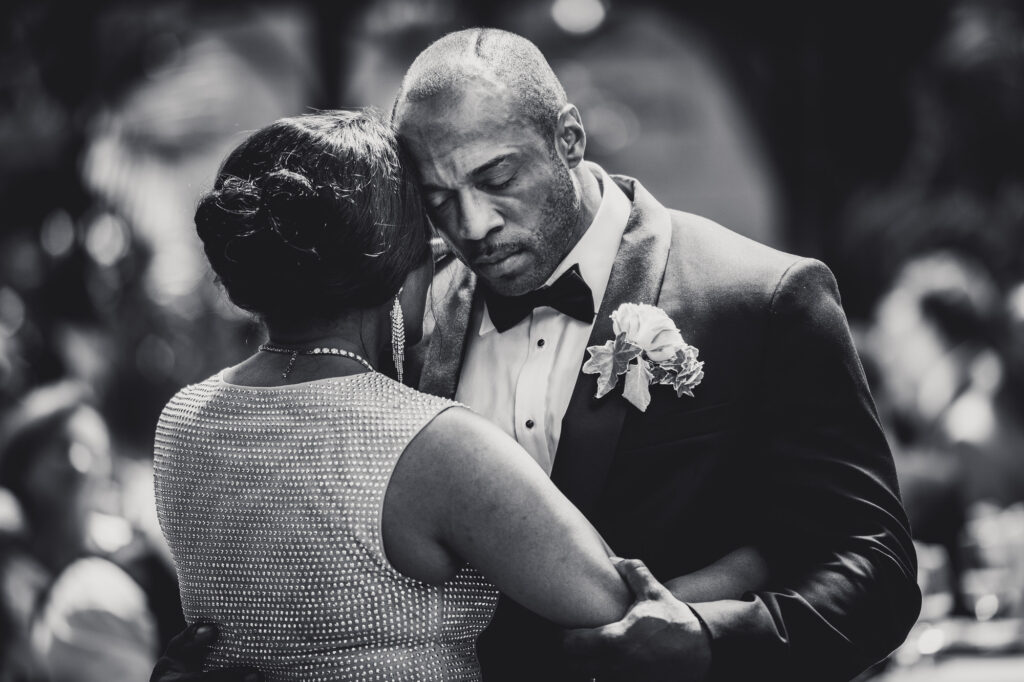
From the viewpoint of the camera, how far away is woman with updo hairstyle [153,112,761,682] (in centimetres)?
186

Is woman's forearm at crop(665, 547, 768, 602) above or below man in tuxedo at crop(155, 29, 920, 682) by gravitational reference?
below

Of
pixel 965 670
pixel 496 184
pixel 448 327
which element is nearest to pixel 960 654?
pixel 965 670

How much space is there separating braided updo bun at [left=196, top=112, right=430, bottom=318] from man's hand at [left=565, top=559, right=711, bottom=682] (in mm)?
666

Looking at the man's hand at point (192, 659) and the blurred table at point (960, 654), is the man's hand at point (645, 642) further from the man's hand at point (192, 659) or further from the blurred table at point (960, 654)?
the blurred table at point (960, 654)

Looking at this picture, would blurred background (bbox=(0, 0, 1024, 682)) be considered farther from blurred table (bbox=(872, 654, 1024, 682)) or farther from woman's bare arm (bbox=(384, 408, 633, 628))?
woman's bare arm (bbox=(384, 408, 633, 628))

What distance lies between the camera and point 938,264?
7.23 meters

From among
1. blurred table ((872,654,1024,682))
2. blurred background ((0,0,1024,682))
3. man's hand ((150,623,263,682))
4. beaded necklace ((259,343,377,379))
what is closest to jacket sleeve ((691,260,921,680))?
beaded necklace ((259,343,377,379))

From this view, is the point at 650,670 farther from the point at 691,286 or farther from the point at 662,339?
the point at 691,286

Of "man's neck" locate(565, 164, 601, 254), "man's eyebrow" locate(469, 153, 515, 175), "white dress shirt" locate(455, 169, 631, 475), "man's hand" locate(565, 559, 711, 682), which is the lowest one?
"man's hand" locate(565, 559, 711, 682)

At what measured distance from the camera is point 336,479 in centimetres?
187

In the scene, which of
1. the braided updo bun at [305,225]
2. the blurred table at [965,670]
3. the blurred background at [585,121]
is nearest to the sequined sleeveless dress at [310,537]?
the braided updo bun at [305,225]

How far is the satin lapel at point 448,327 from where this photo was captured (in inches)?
103

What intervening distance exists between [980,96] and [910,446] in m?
3.81

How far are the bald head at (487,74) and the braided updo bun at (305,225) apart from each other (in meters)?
0.41
